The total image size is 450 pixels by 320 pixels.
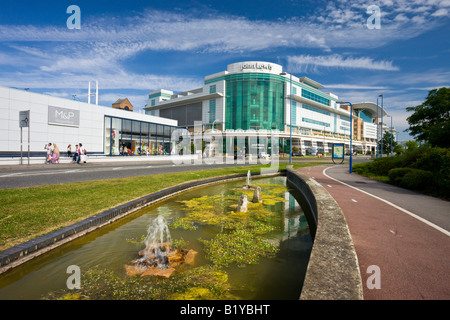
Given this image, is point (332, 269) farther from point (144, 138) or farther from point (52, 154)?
point (144, 138)

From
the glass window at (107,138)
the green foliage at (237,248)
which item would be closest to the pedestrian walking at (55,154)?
the glass window at (107,138)

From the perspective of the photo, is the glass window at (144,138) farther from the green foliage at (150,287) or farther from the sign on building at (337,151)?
the green foliage at (150,287)

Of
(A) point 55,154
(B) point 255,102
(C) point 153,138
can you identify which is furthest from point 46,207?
(B) point 255,102

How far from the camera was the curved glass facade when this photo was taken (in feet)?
229

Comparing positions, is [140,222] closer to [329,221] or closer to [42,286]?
[42,286]

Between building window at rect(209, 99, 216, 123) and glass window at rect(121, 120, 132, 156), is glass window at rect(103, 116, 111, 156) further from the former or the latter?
building window at rect(209, 99, 216, 123)

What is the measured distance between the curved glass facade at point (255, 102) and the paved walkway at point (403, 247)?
208 feet

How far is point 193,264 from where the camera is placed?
425cm

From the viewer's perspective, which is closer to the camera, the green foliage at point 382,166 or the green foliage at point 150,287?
the green foliage at point 150,287

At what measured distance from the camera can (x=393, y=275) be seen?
124 inches

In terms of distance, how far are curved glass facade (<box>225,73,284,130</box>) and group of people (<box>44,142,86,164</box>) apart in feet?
163

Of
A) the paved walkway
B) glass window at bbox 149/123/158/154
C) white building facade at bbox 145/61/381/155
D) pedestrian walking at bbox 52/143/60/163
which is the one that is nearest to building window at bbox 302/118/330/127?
white building facade at bbox 145/61/381/155

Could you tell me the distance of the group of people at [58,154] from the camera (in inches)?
925
